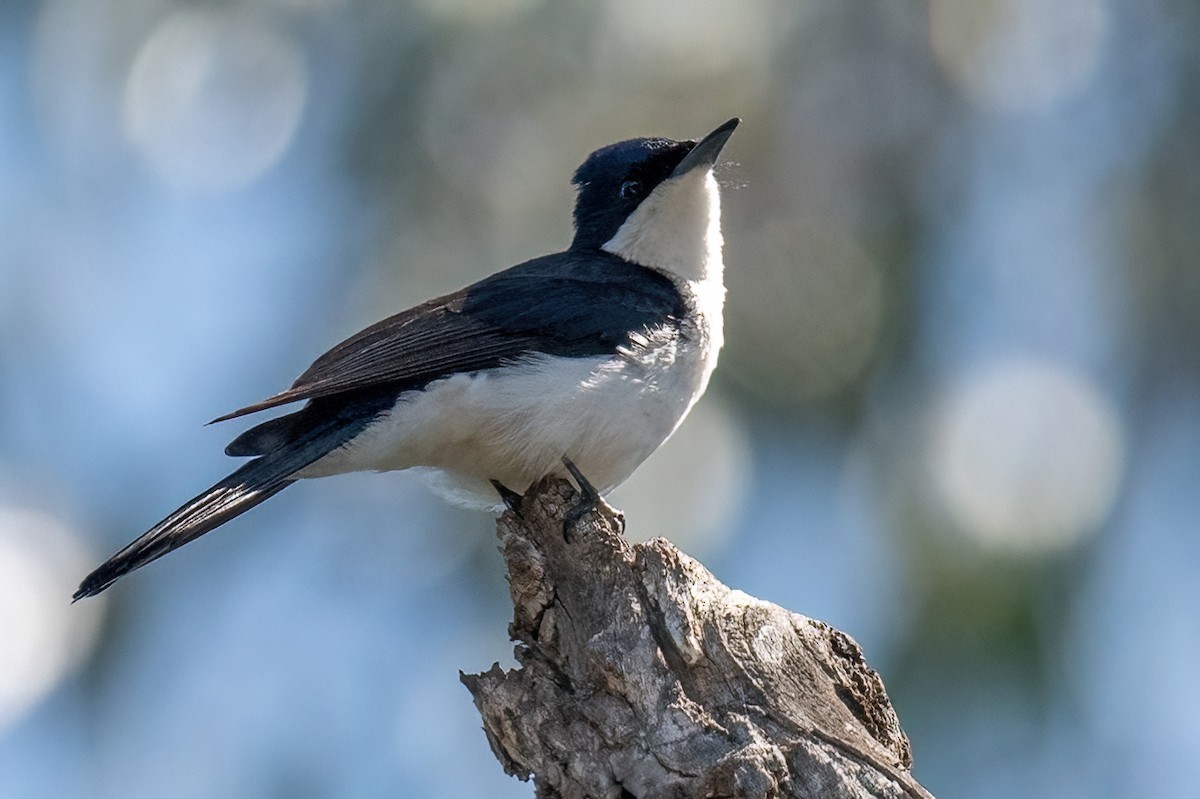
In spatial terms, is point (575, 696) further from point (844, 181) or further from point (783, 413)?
point (844, 181)

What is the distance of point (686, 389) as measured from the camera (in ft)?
20.6

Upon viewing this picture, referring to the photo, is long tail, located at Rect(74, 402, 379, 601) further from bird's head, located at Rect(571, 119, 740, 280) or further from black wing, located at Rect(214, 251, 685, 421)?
bird's head, located at Rect(571, 119, 740, 280)

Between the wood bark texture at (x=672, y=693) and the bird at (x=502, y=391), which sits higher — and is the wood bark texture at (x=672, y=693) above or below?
below

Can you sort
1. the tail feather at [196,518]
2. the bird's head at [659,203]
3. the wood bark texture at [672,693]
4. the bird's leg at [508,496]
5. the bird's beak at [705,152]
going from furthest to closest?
the bird's head at [659,203]
the bird's beak at [705,152]
the bird's leg at [508,496]
the tail feather at [196,518]
the wood bark texture at [672,693]

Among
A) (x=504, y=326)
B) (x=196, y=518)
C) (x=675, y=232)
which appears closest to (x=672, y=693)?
(x=196, y=518)

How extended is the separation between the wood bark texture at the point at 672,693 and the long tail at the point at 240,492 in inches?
44.0

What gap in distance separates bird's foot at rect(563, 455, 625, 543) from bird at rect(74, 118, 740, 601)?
0.02 m

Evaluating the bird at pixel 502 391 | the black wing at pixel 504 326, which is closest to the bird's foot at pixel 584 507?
the bird at pixel 502 391

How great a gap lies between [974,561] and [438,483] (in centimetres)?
251

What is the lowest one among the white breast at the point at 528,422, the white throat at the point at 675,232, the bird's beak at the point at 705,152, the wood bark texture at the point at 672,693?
the wood bark texture at the point at 672,693

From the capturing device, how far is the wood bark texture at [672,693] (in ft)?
13.5

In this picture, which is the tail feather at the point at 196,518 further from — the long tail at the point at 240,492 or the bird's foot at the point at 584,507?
the bird's foot at the point at 584,507

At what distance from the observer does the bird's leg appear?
580 centimetres

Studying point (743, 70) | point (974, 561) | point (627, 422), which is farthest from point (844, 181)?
point (627, 422)
